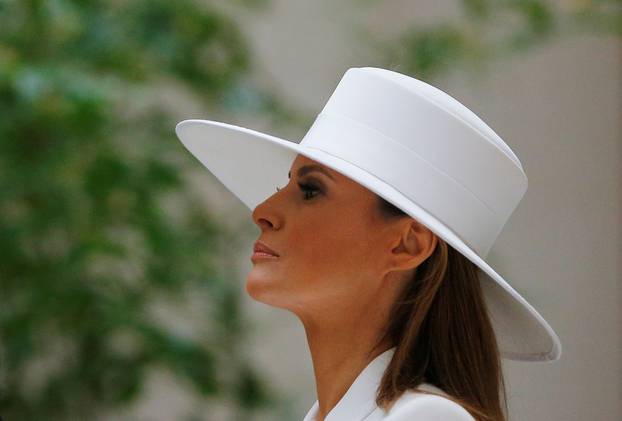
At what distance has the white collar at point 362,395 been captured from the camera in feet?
4.13

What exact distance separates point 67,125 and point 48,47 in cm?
20

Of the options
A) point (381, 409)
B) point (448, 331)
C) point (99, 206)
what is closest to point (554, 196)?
point (99, 206)

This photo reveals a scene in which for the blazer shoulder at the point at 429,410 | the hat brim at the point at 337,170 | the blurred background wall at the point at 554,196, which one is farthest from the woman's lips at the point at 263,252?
the blurred background wall at the point at 554,196

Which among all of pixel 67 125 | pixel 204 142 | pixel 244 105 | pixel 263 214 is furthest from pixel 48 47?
pixel 263 214

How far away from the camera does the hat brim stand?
4.03 feet

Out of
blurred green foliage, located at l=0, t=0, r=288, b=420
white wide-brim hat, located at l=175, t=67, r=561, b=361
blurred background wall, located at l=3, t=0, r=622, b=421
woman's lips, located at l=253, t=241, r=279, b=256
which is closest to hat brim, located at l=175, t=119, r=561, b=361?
white wide-brim hat, located at l=175, t=67, r=561, b=361

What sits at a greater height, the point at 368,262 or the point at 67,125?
the point at 368,262

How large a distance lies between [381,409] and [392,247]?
18cm

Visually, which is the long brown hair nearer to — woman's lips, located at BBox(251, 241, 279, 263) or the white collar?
the white collar

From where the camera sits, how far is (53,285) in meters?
2.46

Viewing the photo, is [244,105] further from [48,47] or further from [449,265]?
[449,265]

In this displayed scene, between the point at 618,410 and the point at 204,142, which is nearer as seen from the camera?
the point at 204,142

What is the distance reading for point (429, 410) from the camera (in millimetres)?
1174

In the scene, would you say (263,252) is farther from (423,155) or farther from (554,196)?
(554,196)
